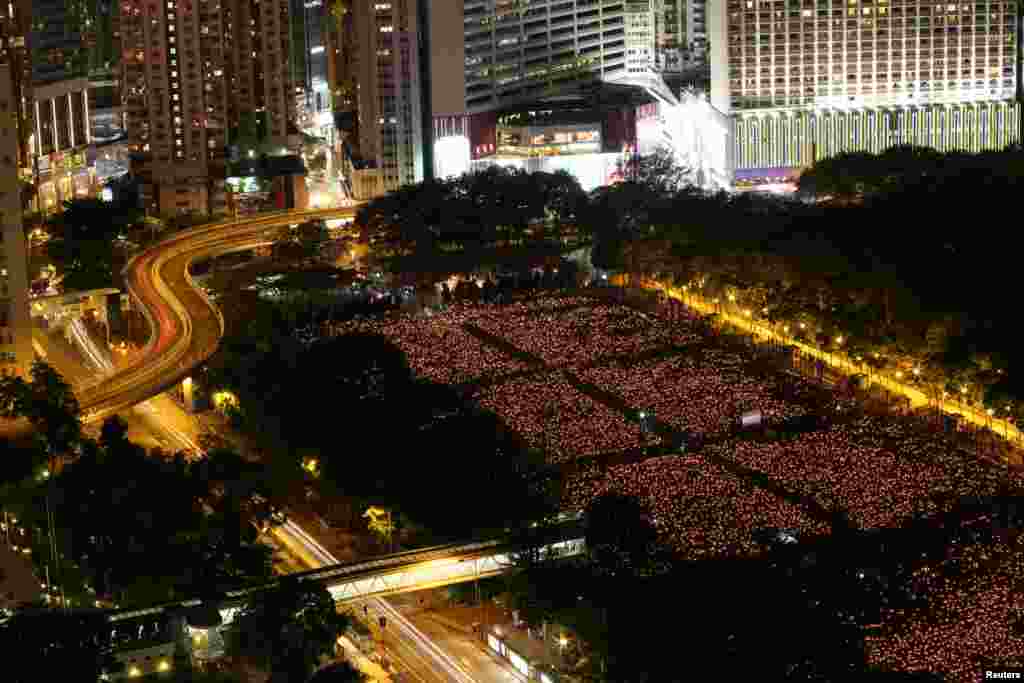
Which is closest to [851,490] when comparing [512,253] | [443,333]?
[443,333]

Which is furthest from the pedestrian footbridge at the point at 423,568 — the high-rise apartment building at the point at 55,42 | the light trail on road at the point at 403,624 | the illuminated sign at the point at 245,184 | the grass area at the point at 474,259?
the high-rise apartment building at the point at 55,42

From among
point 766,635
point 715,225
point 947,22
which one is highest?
point 947,22

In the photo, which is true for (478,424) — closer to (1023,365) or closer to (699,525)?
(699,525)

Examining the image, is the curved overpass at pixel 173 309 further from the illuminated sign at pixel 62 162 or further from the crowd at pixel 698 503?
the crowd at pixel 698 503

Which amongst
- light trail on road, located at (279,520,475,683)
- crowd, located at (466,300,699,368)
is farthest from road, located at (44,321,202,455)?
crowd, located at (466,300,699,368)

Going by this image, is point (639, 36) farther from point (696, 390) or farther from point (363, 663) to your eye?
point (363, 663)

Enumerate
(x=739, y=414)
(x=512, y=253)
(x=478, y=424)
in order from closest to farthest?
Answer: 1. (x=478, y=424)
2. (x=739, y=414)
3. (x=512, y=253)
